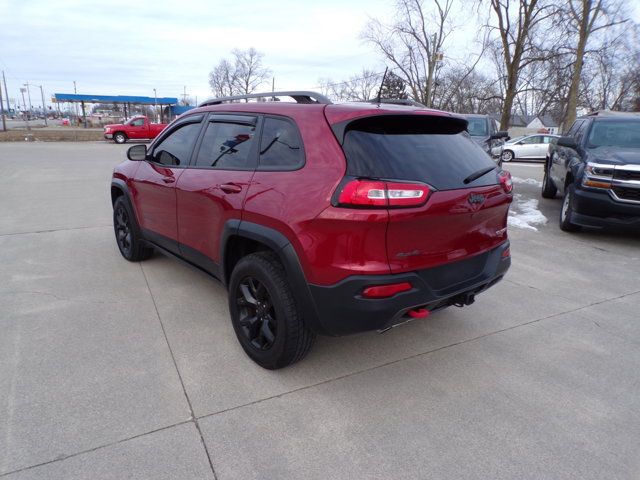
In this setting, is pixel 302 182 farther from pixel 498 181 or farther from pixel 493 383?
pixel 493 383

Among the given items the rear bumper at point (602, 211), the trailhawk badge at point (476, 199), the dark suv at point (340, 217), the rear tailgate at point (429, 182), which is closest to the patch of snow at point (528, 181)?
the rear bumper at point (602, 211)

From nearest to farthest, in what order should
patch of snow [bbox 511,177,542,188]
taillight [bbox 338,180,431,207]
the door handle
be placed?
taillight [bbox 338,180,431,207] → the door handle → patch of snow [bbox 511,177,542,188]

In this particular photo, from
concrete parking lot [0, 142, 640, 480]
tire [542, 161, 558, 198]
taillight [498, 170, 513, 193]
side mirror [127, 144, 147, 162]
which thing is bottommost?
concrete parking lot [0, 142, 640, 480]

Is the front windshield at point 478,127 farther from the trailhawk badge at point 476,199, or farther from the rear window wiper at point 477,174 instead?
the trailhawk badge at point 476,199

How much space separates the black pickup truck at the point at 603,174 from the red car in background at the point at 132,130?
26.0 meters

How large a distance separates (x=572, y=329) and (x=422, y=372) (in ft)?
5.12

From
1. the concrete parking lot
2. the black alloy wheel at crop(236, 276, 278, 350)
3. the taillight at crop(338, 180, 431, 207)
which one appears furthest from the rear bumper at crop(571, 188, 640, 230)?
the black alloy wheel at crop(236, 276, 278, 350)

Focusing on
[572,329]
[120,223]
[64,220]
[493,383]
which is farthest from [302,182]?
[64,220]

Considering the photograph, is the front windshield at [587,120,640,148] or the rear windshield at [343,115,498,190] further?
the front windshield at [587,120,640,148]

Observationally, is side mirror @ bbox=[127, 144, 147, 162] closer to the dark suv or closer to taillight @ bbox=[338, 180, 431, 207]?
the dark suv

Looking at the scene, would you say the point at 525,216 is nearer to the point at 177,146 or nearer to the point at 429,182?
the point at 429,182

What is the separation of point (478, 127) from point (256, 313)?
1099 cm

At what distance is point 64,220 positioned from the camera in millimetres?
6852

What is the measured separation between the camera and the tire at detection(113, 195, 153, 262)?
469 centimetres
